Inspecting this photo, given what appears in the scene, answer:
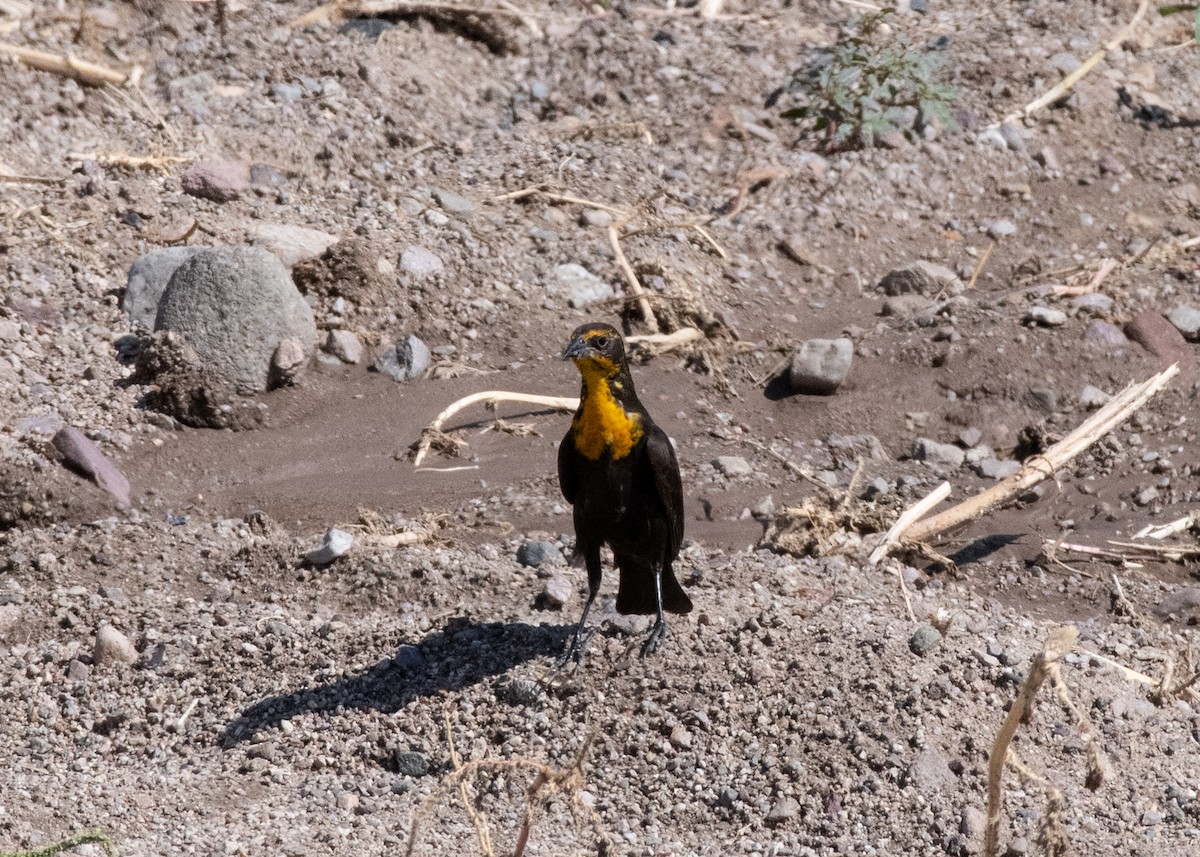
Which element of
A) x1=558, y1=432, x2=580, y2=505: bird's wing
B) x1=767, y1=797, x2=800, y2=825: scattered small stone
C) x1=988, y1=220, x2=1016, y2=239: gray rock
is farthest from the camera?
x1=988, y1=220, x2=1016, y2=239: gray rock

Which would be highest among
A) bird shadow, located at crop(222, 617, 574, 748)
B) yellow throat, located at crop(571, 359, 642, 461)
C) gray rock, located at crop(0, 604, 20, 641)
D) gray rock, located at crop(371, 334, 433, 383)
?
yellow throat, located at crop(571, 359, 642, 461)

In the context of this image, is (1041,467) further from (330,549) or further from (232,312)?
(232,312)

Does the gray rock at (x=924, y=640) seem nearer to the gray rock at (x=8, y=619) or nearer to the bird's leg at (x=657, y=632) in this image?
the bird's leg at (x=657, y=632)

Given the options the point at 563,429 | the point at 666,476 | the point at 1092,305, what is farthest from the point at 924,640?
the point at 1092,305

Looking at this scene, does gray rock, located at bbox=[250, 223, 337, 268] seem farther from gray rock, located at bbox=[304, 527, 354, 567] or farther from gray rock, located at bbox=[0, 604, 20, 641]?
gray rock, located at bbox=[0, 604, 20, 641]

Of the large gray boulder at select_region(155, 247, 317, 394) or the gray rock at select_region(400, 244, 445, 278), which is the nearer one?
the large gray boulder at select_region(155, 247, 317, 394)

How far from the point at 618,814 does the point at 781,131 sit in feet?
20.6

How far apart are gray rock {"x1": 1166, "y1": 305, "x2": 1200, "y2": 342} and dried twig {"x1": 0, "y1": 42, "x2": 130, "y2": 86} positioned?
6418 mm

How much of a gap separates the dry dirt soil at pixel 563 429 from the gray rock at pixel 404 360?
13cm

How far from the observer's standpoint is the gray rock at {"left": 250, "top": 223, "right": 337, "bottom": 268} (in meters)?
7.34

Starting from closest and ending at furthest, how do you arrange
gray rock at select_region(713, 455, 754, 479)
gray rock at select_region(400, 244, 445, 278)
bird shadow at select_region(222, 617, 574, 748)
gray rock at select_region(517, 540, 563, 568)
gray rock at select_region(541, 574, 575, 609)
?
bird shadow at select_region(222, 617, 574, 748) < gray rock at select_region(541, 574, 575, 609) < gray rock at select_region(517, 540, 563, 568) < gray rock at select_region(713, 455, 754, 479) < gray rock at select_region(400, 244, 445, 278)

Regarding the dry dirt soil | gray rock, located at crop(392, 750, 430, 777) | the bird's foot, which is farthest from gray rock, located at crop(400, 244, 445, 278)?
gray rock, located at crop(392, 750, 430, 777)

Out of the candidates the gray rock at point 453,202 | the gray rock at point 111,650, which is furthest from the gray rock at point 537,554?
the gray rock at point 453,202

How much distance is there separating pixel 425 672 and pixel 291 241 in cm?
340
